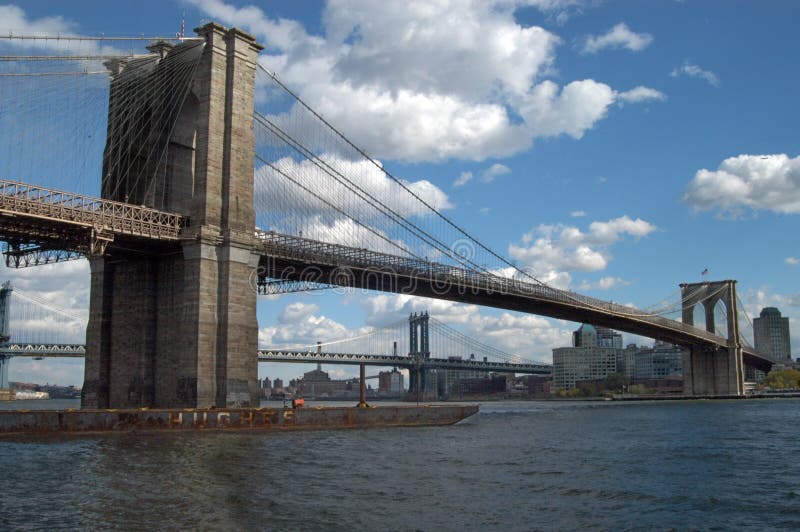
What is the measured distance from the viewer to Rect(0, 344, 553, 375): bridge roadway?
14138 centimetres

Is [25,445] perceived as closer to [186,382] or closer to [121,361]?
[186,382]

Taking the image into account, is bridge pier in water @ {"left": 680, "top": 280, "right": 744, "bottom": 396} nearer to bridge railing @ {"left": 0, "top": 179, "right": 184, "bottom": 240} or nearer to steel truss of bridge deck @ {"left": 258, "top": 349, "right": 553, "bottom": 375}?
steel truss of bridge deck @ {"left": 258, "top": 349, "right": 553, "bottom": 375}

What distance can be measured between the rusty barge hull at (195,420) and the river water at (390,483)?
1.38m

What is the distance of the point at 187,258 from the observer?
48969 millimetres

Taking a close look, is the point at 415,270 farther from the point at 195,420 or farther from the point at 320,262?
the point at 195,420

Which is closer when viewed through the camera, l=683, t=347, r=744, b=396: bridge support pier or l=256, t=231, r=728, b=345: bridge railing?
l=256, t=231, r=728, b=345: bridge railing

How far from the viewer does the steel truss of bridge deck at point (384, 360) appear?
477ft

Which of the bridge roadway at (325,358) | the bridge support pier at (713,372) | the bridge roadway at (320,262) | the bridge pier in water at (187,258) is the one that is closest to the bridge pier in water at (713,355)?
the bridge support pier at (713,372)

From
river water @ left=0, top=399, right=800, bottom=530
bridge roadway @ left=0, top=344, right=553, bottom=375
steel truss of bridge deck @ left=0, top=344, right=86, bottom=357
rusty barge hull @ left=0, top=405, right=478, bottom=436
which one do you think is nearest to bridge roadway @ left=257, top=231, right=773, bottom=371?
rusty barge hull @ left=0, top=405, right=478, bottom=436

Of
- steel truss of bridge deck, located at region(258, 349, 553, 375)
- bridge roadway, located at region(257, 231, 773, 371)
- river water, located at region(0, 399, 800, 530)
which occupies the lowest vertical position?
river water, located at region(0, 399, 800, 530)

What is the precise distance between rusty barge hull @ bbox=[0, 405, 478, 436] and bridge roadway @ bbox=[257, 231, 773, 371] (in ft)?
40.3

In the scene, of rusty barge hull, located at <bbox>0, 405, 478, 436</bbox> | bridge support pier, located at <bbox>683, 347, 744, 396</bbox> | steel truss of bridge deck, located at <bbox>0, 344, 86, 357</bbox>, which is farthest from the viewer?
steel truss of bridge deck, located at <bbox>0, 344, 86, 357</bbox>

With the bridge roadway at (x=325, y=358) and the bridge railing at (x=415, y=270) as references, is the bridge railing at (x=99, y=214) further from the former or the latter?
the bridge roadway at (x=325, y=358)

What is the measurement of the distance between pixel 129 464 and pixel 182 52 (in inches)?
1234
